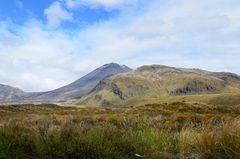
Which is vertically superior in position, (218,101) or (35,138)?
(218,101)

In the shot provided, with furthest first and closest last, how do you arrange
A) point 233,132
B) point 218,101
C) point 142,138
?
point 218,101 < point 142,138 < point 233,132

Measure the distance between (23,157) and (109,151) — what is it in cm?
159

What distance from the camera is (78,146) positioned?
688cm

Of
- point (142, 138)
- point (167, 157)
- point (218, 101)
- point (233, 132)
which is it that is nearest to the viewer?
point (233, 132)

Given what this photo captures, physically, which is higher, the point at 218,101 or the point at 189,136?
the point at 218,101

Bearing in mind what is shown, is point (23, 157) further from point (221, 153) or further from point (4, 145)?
point (221, 153)

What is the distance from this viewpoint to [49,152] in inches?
277

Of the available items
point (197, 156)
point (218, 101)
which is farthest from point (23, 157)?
point (218, 101)

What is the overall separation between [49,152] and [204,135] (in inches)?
107

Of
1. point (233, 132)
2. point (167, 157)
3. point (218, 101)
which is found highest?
point (218, 101)

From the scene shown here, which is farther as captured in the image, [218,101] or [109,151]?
[218,101]

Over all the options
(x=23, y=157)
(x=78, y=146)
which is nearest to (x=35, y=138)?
(x=23, y=157)

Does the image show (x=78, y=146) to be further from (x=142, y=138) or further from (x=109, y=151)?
(x=142, y=138)

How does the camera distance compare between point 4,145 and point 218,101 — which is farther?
point 218,101
